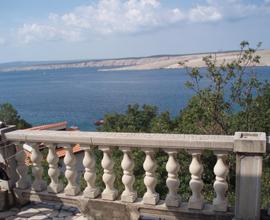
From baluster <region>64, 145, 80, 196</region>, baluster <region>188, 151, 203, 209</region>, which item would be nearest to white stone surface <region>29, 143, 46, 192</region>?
baluster <region>64, 145, 80, 196</region>

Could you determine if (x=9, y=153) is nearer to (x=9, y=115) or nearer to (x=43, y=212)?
(x=43, y=212)

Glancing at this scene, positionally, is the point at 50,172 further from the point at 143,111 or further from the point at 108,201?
the point at 143,111

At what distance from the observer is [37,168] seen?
5082 millimetres

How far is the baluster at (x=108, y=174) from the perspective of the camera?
453 cm

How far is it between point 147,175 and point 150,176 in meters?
0.04

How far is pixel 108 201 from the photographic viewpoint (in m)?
4.64

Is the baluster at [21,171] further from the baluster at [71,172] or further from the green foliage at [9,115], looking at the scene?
the green foliage at [9,115]

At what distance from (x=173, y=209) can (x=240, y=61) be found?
28.8 feet

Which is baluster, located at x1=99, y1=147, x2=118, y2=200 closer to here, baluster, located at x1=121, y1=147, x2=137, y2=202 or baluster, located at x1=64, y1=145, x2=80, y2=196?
baluster, located at x1=121, y1=147, x2=137, y2=202

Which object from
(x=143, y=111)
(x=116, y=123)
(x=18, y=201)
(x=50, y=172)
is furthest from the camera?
(x=143, y=111)

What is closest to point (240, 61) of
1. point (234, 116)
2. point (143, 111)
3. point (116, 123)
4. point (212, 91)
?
point (212, 91)

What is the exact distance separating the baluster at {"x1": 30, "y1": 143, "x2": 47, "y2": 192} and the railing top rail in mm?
168

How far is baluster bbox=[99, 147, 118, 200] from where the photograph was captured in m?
4.53

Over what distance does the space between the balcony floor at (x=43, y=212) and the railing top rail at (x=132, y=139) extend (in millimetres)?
1100
